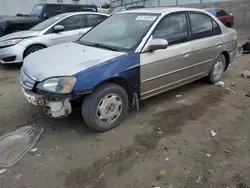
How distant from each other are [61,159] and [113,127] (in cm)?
91

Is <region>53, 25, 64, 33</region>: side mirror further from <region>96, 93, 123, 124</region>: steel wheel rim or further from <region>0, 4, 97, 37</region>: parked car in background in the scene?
<region>96, 93, 123, 124</region>: steel wheel rim

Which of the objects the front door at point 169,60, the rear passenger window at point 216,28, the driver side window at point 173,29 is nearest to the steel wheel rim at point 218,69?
the rear passenger window at point 216,28

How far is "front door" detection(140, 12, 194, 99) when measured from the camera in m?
3.58

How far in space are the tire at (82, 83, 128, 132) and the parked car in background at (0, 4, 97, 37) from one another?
22.2ft

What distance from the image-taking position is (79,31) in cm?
723

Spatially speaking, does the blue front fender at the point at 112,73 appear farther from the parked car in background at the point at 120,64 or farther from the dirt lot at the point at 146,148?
the dirt lot at the point at 146,148

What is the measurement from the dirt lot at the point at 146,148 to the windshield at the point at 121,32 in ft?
3.83

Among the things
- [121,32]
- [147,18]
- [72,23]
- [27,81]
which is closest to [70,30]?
[72,23]

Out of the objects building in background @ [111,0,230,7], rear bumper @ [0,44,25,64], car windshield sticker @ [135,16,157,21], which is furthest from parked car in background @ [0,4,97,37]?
building in background @ [111,0,230,7]

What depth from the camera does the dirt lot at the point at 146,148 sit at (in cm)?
248

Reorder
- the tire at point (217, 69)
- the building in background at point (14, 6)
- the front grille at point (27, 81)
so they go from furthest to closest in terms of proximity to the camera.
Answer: the building in background at point (14, 6)
the tire at point (217, 69)
the front grille at point (27, 81)

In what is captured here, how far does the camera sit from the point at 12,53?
631cm

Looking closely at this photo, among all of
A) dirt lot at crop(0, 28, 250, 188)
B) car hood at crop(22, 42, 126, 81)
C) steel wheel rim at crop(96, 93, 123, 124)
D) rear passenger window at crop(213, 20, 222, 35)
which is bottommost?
dirt lot at crop(0, 28, 250, 188)

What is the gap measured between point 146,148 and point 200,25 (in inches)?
107
